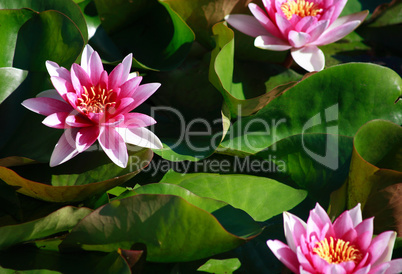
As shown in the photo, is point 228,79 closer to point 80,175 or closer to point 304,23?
point 304,23

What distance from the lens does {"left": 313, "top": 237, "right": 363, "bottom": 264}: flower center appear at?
926 mm

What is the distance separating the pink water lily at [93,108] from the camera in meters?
1.07

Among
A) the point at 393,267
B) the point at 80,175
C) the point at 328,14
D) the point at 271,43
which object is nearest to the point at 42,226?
the point at 80,175

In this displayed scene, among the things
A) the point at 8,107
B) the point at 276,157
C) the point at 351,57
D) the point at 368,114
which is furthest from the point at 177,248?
the point at 351,57

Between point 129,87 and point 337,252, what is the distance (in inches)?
25.3

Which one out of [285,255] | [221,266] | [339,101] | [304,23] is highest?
[304,23]

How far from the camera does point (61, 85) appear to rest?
1.07 m

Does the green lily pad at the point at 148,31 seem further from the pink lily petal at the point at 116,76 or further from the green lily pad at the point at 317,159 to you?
the green lily pad at the point at 317,159

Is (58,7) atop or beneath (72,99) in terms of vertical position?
atop

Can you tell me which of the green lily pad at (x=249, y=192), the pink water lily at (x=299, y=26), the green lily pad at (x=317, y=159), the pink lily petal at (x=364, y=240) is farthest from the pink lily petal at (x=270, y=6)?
the pink lily petal at (x=364, y=240)

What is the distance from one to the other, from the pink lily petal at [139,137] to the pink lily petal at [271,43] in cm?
51

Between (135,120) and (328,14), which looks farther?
(328,14)

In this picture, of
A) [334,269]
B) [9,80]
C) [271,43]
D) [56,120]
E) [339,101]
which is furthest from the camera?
[271,43]

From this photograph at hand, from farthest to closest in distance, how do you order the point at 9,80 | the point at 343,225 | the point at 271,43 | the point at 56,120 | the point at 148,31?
the point at 148,31 < the point at 271,43 < the point at 9,80 < the point at 56,120 < the point at 343,225
